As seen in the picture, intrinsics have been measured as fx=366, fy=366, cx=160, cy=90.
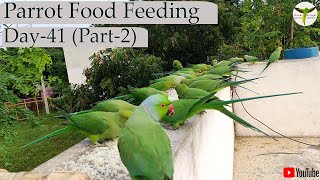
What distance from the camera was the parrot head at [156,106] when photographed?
0.91 m

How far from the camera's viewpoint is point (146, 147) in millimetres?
838

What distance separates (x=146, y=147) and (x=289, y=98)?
4676 mm

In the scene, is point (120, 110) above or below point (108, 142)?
above

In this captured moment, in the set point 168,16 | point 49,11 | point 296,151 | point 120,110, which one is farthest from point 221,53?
point 120,110

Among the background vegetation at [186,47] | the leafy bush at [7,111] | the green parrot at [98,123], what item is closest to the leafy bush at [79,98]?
the background vegetation at [186,47]

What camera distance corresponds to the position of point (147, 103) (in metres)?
0.91

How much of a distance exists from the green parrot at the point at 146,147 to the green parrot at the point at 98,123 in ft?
0.96

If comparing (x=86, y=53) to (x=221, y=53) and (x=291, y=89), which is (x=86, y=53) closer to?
(x=221, y=53)

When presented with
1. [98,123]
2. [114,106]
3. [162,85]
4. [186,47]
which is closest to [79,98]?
[186,47]

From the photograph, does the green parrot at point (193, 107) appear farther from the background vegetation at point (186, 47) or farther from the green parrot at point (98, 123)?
the background vegetation at point (186, 47)

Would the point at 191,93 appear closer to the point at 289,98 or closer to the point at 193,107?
the point at 193,107

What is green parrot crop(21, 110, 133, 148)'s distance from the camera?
1144 mm

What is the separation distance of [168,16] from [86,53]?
6.25 meters

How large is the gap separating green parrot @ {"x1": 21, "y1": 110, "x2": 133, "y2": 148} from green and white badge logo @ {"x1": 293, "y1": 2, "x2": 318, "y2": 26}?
4.89m
